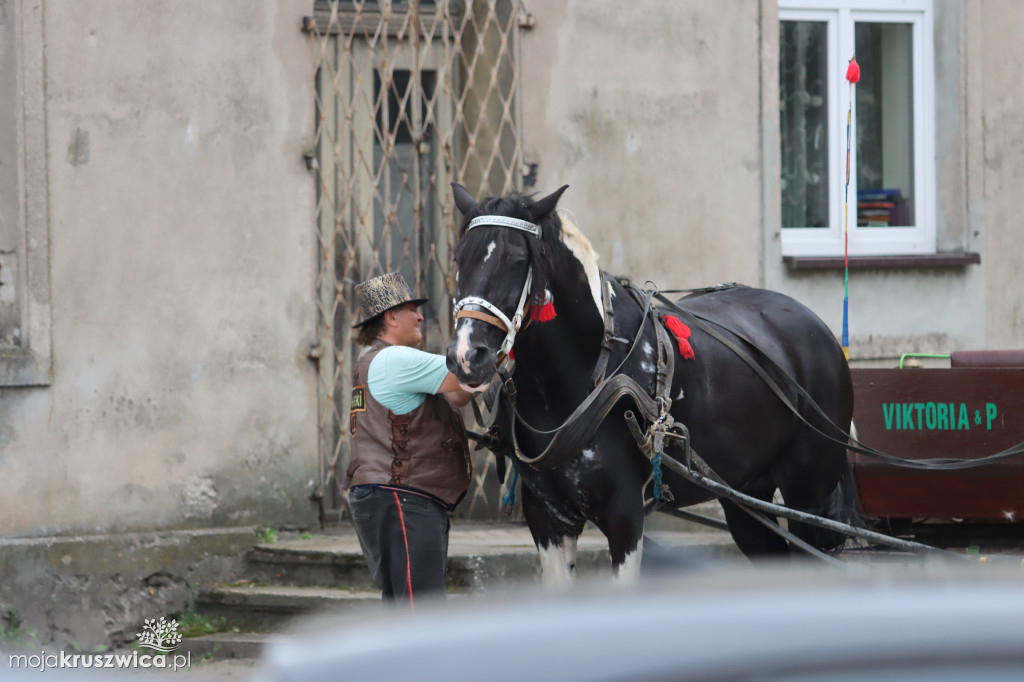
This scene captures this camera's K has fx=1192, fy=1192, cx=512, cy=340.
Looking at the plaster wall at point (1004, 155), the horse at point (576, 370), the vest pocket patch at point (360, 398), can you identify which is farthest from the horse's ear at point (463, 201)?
the plaster wall at point (1004, 155)

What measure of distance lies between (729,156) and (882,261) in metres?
1.18

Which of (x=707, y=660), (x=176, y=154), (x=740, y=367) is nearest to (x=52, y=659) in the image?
(x=176, y=154)

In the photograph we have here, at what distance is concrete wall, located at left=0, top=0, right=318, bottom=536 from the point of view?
254 inches

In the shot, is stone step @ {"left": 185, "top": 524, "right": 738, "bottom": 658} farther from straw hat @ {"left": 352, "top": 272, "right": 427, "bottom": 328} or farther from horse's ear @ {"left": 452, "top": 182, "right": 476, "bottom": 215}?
horse's ear @ {"left": 452, "top": 182, "right": 476, "bottom": 215}

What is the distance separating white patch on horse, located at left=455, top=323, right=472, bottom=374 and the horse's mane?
0.91 ft

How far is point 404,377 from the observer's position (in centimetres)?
405

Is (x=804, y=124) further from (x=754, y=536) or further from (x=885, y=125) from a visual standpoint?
(x=754, y=536)

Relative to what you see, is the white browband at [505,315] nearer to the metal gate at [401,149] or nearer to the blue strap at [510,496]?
the blue strap at [510,496]

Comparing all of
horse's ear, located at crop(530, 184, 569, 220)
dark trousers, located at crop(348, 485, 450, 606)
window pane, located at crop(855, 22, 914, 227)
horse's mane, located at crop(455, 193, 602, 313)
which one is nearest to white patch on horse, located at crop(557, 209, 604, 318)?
horse's mane, located at crop(455, 193, 602, 313)

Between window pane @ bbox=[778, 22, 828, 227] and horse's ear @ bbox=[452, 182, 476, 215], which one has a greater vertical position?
window pane @ bbox=[778, 22, 828, 227]

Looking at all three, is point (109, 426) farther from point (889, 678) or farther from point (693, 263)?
point (889, 678)

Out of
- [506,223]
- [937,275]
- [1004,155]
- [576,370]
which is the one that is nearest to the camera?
[506,223]

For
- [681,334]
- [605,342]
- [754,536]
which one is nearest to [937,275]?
[754,536]

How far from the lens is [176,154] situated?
6652 millimetres
